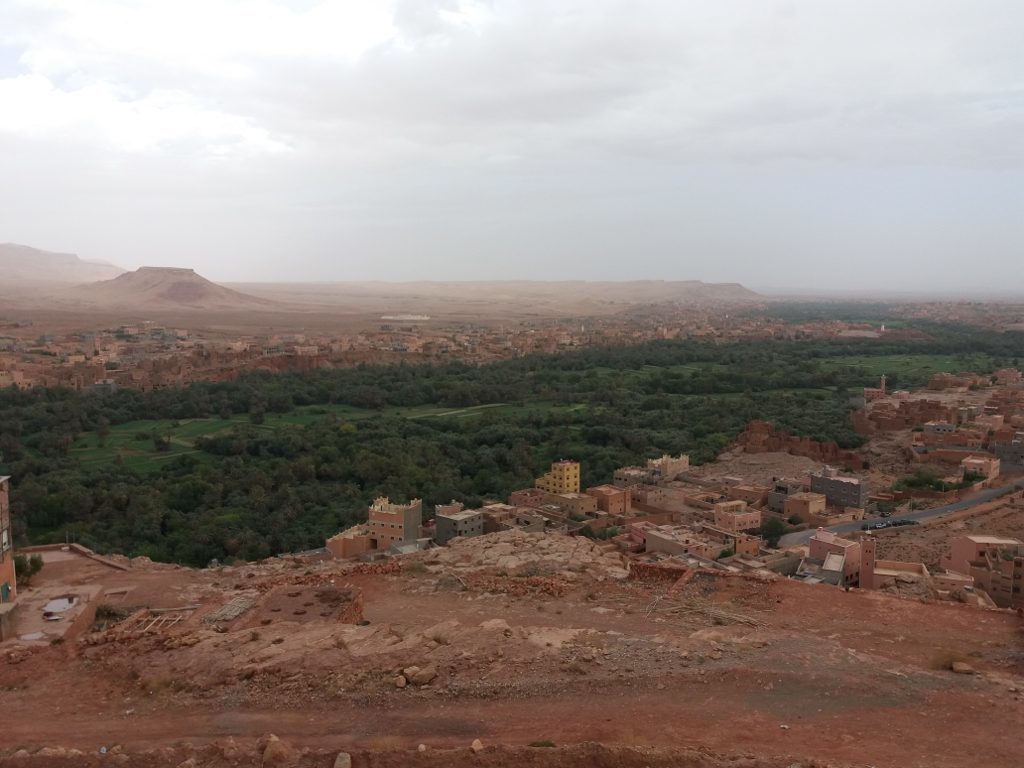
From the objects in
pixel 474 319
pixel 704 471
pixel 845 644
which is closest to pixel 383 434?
pixel 704 471

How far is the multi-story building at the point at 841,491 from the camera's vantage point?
25594 mm

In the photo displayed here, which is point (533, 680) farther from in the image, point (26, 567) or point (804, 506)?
point (804, 506)

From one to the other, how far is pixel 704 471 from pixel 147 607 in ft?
80.9

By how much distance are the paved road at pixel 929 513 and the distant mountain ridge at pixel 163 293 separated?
13186 centimetres

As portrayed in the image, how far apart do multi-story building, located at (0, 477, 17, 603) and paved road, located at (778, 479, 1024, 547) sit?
17.0 metres

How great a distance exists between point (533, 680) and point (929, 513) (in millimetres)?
21086

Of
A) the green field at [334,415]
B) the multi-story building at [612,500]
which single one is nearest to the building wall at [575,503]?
the multi-story building at [612,500]

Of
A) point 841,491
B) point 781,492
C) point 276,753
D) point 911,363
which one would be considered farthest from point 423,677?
point 911,363

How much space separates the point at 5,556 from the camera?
11.3 metres

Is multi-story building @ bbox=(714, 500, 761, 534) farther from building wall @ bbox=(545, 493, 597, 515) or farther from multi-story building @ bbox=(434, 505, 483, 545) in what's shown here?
multi-story building @ bbox=(434, 505, 483, 545)

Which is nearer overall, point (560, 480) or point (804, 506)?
point (804, 506)

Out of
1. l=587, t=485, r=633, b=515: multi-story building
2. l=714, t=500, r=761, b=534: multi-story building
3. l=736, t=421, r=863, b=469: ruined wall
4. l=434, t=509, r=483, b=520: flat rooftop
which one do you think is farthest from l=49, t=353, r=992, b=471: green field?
l=714, t=500, r=761, b=534: multi-story building

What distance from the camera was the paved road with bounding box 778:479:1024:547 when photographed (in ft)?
70.6

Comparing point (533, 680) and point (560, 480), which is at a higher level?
point (533, 680)
